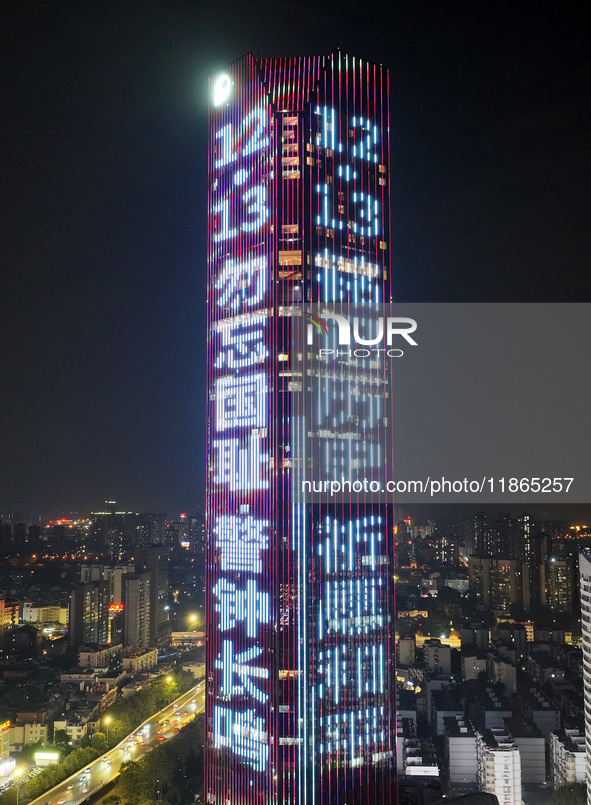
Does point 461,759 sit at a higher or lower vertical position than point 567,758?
lower

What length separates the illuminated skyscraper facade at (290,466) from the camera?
6215mm

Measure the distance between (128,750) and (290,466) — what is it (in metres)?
4.54

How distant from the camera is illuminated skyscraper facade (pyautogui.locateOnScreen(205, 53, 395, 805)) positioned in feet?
20.4

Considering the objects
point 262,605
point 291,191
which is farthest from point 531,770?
point 291,191

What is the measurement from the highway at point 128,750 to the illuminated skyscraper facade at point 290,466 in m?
1.65

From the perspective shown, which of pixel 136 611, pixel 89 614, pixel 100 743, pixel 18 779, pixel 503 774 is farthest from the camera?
pixel 136 611

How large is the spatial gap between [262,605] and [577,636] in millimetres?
9084

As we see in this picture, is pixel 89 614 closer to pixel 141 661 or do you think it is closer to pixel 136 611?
pixel 136 611

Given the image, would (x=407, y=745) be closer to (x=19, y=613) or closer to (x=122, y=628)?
(x=122, y=628)

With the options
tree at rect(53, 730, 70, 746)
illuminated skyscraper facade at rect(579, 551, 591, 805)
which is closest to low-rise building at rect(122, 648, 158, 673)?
tree at rect(53, 730, 70, 746)

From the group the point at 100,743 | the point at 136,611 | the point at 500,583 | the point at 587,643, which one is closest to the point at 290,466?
the point at 587,643

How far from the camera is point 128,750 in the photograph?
342 inches

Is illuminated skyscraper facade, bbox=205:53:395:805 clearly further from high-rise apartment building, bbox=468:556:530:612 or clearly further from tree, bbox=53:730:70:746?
high-rise apartment building, bbox=468:556:530:612

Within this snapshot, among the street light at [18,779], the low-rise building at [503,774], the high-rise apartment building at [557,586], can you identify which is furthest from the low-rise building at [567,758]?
the high-rise apartment building at [557,586]
